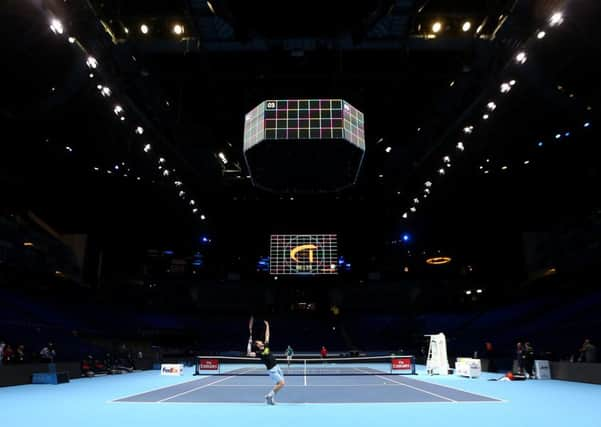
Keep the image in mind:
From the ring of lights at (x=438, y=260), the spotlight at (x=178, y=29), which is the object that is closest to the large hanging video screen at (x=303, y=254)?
the spotlight at (x=178, y=29)

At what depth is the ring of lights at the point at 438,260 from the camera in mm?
48406

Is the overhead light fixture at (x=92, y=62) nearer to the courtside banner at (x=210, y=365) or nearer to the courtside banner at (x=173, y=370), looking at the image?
the courtside banner at (x=173, y=370)

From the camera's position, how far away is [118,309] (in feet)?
146

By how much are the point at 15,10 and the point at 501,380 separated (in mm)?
22514

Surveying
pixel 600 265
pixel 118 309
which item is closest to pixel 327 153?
pixel 600 265

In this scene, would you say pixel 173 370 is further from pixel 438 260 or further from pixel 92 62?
pixel 438 260

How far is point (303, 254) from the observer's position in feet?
93.2

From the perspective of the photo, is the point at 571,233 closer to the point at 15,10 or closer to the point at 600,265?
the point at 600,265

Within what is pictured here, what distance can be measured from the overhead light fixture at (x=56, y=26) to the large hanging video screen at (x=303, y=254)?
57.0 feet

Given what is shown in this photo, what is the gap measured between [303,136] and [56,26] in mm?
8398

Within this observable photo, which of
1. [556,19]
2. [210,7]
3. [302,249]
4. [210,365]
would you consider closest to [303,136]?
[210,7]

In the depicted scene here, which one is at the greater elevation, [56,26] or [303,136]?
[56,26]

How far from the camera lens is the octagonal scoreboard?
11.7 metres

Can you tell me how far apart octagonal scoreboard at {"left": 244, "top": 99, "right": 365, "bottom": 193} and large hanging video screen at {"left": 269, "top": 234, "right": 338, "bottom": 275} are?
13598mm
